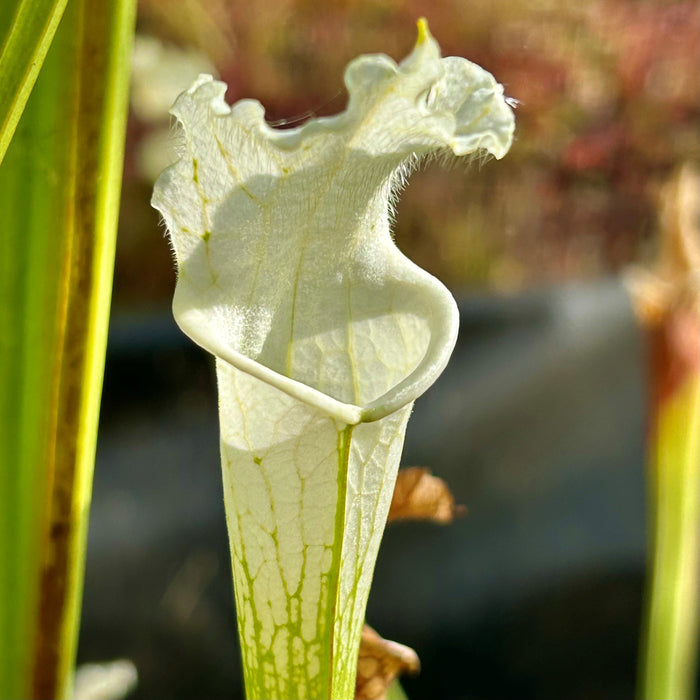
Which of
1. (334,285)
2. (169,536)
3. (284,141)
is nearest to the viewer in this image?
(284,141)

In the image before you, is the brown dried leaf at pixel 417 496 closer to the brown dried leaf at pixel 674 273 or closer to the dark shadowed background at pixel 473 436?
the brown dried leaf at pixel 674 273

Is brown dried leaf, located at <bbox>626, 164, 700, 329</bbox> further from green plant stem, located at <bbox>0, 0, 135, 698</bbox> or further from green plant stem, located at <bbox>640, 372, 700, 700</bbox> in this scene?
green plant stem, located at <bbox>0, 0, 135, 698</bbox>

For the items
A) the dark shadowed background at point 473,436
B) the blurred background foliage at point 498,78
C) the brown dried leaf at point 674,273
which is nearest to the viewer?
the brown dried leaf at point 674,273

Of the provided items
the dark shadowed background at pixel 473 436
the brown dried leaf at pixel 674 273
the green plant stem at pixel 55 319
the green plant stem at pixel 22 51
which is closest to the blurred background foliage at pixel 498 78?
the dark shadowed background at pixel 473 436

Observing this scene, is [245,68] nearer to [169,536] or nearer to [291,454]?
[169,536]

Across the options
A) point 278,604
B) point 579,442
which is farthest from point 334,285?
point 579,442
